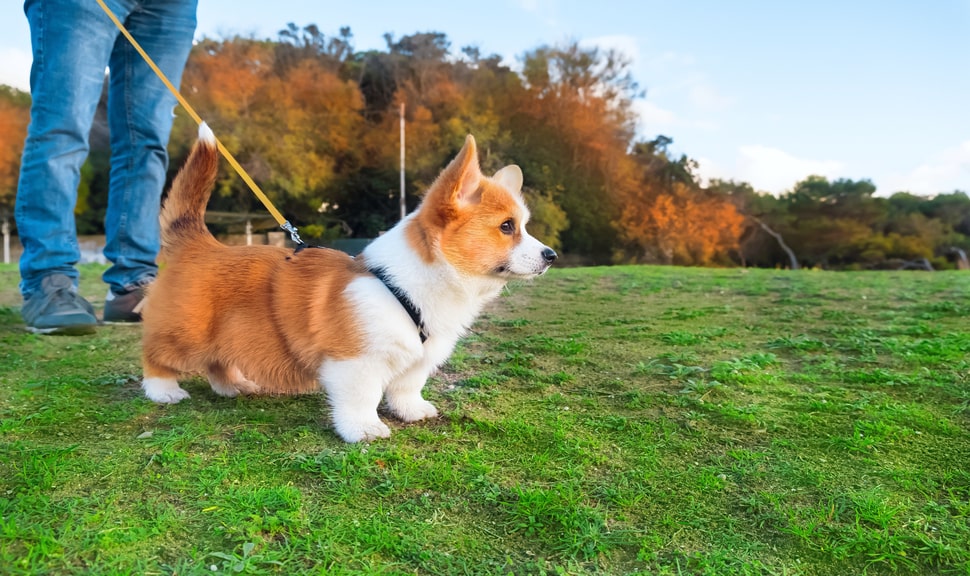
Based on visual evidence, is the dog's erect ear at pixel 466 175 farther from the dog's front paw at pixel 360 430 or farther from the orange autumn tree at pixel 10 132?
the orange autumn tree at pixel 10 132

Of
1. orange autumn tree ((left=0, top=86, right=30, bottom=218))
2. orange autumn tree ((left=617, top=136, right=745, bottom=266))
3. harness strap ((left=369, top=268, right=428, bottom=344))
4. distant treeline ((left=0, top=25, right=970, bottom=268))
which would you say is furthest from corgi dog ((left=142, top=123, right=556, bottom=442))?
orange autumn tree ((left=0, top=86, right=30, bottom=218))

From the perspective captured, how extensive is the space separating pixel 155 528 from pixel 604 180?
17.9 metres

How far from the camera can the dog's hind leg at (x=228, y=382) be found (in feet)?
7.84

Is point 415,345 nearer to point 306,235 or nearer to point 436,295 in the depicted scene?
point 436,295

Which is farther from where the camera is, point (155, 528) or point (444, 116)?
point (444, 116)

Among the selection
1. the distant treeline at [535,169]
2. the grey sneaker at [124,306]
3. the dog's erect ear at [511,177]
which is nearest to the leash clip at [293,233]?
the dog's erect ear at [511,177]

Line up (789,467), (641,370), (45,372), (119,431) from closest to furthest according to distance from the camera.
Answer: (789,467)
(119,431)
(45,372)
(641,370)

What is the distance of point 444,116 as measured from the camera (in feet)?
59.8

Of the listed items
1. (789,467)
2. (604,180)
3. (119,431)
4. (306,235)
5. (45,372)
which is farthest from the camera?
(604,180)

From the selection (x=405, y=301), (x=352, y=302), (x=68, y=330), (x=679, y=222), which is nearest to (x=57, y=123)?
(x=68, y=330)

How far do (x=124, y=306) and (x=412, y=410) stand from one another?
2.49 meters

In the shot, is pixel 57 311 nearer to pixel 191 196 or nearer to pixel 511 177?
pixel 191 196

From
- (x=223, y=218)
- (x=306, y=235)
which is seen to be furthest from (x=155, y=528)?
(x=223, y=218)

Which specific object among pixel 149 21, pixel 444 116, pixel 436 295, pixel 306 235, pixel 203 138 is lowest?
pixel 306 235
